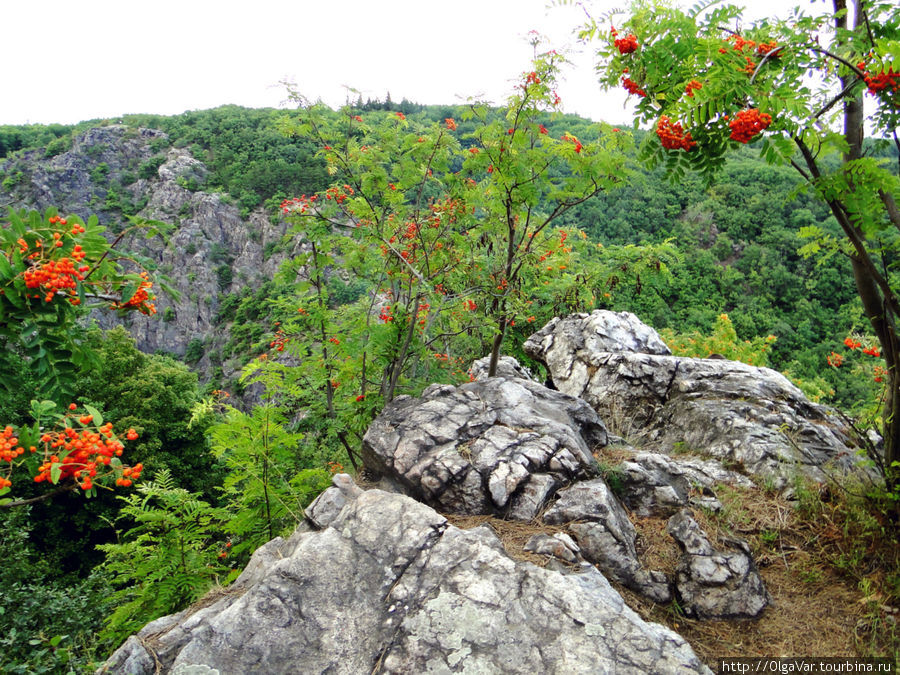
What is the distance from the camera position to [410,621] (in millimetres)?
2699

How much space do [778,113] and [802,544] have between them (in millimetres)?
3679

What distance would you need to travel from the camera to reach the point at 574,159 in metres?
5.24

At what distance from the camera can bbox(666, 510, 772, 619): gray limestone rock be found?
3430 mm

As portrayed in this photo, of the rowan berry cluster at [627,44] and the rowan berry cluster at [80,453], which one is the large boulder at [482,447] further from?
the rowan berry cluster at [627,44]

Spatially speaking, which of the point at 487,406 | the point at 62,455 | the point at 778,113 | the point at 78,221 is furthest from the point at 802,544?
the point at 78,221

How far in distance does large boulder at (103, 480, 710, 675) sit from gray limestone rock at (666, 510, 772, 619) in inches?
40.1

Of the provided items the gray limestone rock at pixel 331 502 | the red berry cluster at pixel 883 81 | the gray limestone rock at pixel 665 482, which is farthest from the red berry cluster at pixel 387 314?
the red berry cluster at pixel 883 81

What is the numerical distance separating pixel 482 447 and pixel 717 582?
86.2 inches

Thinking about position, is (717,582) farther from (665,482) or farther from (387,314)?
(387,314)

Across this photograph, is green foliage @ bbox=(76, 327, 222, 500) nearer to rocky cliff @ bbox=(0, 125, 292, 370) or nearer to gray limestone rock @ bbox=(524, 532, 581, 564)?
gray limestone rock @ bbox=(524, 532, 581, 564)

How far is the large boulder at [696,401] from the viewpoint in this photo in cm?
515

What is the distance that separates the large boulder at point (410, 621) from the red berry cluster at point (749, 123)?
2974mm

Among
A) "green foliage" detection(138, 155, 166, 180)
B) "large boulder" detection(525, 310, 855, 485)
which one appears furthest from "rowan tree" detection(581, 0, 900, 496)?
"green foliage" detection(138, 155, 166, 180)

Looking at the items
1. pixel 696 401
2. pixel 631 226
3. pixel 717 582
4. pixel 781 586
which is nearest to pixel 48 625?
pixel 717 582
